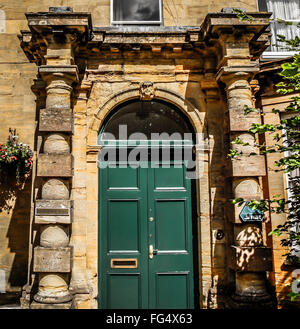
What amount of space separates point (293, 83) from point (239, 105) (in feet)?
4.99

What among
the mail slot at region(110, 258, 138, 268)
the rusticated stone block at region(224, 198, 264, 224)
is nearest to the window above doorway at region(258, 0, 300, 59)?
the rusticated stone block at region(224, 198, 264, 224)

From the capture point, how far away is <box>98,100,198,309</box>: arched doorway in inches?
203

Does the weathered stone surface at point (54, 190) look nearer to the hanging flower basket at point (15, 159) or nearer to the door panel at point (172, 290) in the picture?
the hanging flower basket at point (15, 159)

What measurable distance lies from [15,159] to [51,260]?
7.87 feet

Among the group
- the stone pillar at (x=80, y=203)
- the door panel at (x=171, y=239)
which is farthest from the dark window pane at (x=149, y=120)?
the door panel at (x=171, y=239)

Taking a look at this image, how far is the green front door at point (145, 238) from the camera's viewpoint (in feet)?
16.9

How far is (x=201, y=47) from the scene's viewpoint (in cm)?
541

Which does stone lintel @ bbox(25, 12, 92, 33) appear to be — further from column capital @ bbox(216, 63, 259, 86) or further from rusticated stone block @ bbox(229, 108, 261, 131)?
rusticated stone block @ bbox(229, 108, 261, 131)

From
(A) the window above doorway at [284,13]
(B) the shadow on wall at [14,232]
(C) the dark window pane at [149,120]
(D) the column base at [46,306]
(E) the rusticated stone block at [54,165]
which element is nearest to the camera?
(D) the column base at [46,306]

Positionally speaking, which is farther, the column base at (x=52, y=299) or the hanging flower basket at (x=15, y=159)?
the hanging flower basket at (x=15, y=159)

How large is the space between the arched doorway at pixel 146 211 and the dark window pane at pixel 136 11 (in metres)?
1.93

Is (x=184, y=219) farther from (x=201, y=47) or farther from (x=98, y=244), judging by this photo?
(x=201, y=47)

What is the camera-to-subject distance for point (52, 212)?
181 inches

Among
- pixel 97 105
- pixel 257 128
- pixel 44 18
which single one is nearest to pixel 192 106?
pixel 97 105
